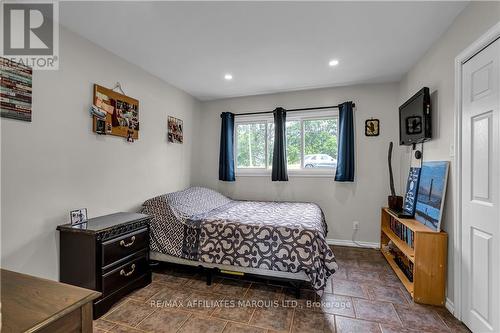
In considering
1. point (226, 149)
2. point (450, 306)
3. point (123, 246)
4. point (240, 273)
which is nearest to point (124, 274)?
point (123, 246)

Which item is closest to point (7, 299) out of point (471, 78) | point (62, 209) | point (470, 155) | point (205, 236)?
point (62, 209)

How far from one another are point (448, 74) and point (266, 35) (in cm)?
174

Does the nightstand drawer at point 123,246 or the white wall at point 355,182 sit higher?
the white wall at point 355,182

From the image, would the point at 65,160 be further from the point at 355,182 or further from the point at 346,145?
the point at 355,182

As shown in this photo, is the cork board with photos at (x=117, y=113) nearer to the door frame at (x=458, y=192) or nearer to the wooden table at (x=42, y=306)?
the wooden table at (x=42, y=306)

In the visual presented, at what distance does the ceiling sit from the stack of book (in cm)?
199

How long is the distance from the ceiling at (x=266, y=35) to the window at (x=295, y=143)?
797mm

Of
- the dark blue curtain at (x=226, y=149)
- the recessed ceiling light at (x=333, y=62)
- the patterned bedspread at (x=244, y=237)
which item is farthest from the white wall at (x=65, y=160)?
the recessed ceiling light at (x=333, y=62)

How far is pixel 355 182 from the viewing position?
139 inches

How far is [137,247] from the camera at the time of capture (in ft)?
7.59

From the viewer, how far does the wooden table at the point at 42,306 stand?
2.35 feet

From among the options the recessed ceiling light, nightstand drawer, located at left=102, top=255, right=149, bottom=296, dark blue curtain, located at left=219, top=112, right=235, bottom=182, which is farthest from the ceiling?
nightstand drawer, located at left=102, top=255, right=149, bottom=296

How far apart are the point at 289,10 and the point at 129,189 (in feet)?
8.35

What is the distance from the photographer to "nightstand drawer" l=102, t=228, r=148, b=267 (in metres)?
1.96
